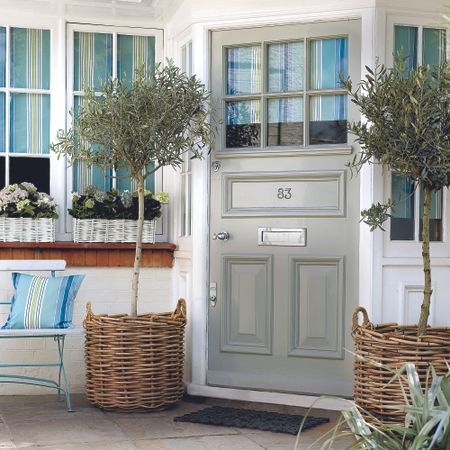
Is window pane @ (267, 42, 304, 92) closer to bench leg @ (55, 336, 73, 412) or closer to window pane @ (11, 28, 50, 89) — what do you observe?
window pane @ (11, 28, 50, 89)

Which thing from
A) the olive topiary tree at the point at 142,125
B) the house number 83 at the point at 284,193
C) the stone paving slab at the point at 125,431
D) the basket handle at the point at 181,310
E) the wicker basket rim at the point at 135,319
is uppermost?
the olive topiary tree at the point at 142,125

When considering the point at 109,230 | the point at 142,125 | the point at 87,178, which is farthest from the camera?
the point at 87,178

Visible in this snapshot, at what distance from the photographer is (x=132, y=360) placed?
5.35m

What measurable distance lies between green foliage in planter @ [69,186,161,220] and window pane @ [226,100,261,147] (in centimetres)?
70

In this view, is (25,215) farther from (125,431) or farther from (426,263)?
(426,263)

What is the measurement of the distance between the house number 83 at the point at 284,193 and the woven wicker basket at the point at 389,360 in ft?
3.83

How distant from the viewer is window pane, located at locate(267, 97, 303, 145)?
5.67m

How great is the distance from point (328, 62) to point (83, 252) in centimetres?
202

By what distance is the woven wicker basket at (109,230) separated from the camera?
6062 millimetres

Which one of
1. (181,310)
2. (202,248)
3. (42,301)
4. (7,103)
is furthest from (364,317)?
(7,103)

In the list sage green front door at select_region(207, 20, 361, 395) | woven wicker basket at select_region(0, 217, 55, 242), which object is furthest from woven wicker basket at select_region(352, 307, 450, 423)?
woven wicker basket at select_region(0, 217, 55, 242)

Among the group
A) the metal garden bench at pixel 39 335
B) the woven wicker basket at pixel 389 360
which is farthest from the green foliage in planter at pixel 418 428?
the metal garden bench at pixel 39 335

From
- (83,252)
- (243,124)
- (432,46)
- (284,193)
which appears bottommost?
(83,252)

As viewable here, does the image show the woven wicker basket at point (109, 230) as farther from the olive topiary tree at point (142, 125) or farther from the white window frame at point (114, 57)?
Answer: the olive topiary tree at point (142, 125)
